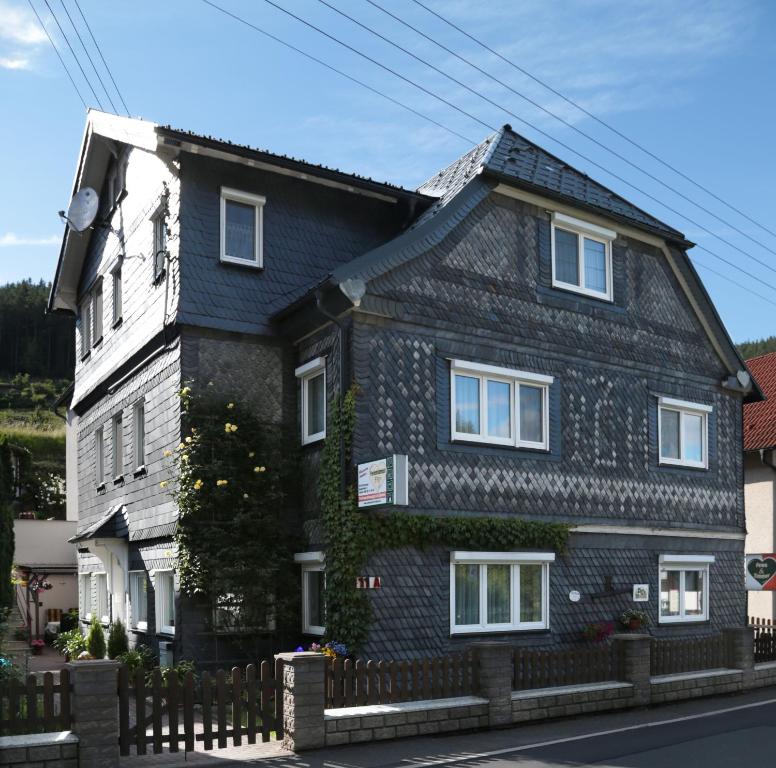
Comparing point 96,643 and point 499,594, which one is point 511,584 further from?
point 96,643

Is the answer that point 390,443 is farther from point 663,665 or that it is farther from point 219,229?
point 663,665

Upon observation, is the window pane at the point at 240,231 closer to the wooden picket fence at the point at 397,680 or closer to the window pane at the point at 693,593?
the wooden picket fence at the point at 397,680

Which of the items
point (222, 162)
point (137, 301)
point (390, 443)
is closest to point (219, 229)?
point (222, 162)

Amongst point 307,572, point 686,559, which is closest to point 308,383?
point 307,572

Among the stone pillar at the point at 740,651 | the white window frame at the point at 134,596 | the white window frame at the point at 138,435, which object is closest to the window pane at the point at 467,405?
the stone pillar at the point at 740,651

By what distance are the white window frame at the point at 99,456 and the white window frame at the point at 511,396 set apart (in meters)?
9.78

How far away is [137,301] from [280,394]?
383 centimetres

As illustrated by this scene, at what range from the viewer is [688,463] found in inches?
808

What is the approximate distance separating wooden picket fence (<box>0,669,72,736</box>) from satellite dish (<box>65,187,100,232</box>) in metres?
13.2

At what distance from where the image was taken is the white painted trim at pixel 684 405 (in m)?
19.9

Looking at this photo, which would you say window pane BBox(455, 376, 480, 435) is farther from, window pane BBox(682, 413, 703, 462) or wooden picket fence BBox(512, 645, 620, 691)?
window pane BBox(682, 413, 703, 462)

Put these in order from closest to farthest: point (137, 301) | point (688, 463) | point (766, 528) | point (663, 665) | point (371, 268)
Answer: point (371, 268) → point (663, 665) → point (137, 301) → point (688, 463) → point (766, 528)

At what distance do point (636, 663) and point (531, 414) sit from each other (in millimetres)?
4689

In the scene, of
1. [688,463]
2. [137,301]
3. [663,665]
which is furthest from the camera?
[688,463]
